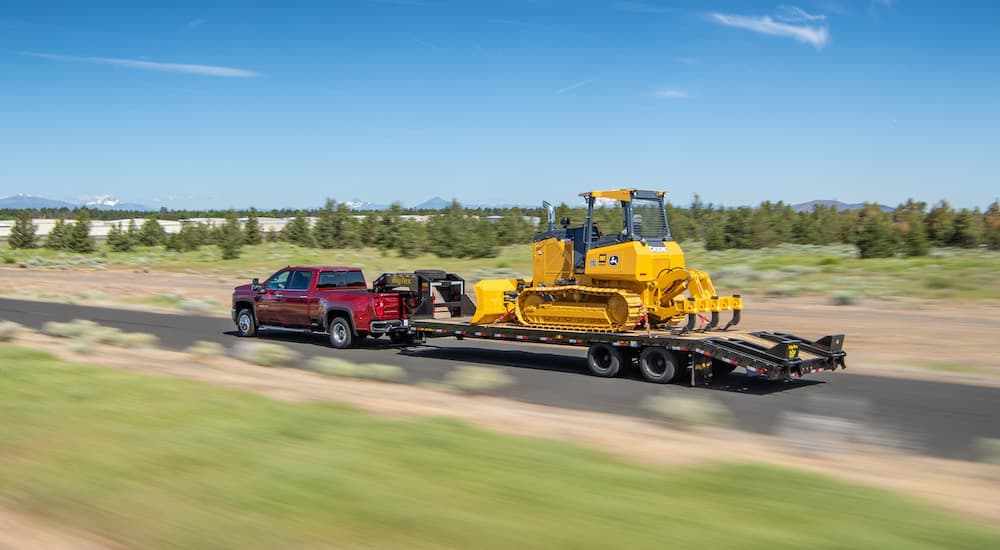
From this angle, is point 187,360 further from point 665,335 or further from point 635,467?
point 635,467

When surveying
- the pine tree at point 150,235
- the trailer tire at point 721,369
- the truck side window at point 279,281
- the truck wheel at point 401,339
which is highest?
the pine tree at point 150,235

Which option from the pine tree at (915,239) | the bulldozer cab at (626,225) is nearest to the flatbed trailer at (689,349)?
the bulldozer cab at (626,225)

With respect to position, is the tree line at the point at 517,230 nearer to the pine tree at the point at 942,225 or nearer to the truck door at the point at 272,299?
the pine tree at the point at 942,225

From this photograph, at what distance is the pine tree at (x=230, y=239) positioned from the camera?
206 ft

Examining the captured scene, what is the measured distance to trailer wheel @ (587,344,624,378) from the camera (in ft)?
48.8

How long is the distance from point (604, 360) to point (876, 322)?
10385 mm

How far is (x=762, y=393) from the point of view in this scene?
13.3m

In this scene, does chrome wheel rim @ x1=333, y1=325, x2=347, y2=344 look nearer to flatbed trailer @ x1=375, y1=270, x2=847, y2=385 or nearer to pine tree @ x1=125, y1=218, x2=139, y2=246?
flatbed trailer @ x1=375, y1=270, x2=847, y2=385

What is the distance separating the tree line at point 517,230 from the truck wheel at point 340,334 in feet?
88.0

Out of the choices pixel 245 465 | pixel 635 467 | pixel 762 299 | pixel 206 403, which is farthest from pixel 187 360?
pixel 762 299

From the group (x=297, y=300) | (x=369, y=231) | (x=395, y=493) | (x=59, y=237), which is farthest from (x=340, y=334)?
(x=59, y=237)

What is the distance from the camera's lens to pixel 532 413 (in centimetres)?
1145

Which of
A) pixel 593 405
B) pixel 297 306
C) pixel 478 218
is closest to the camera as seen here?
pixel 593 405

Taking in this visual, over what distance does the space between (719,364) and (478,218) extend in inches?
1958
